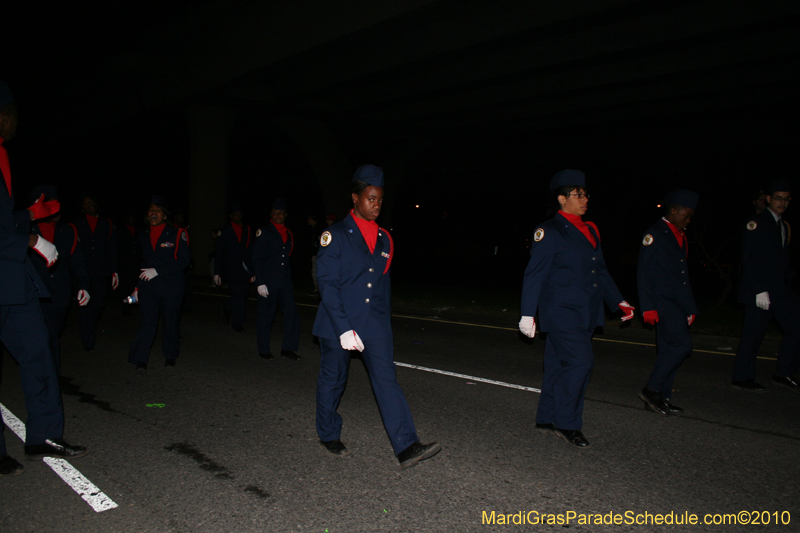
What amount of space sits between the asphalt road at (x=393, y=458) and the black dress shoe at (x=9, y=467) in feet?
0.20

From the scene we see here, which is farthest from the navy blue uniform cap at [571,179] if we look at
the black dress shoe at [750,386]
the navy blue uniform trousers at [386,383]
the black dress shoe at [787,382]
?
the black dress shoe at [787,382]

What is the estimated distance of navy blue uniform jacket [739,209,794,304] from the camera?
20.3ft

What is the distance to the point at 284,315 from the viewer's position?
8078mm

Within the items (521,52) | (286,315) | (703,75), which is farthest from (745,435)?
(703,75)

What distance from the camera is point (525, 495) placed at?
12.0 feet

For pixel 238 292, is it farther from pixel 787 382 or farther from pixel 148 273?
pixel 787 382

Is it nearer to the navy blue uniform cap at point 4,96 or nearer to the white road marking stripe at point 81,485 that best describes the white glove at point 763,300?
the white road marking stripe at point 81,485

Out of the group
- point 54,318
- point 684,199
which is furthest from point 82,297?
point 684,199

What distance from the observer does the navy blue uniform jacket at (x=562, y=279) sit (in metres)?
4.57

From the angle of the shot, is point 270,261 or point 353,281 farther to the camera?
point 270,261

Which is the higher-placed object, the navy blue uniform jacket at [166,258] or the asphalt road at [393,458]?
the navy blue uniform jacket at [166,258]

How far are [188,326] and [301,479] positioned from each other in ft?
24.4

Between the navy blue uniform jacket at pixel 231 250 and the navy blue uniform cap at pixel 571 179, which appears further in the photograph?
the navy blue uniform jacket at pixel 231 250

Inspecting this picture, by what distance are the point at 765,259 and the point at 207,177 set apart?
22390 millimetres
